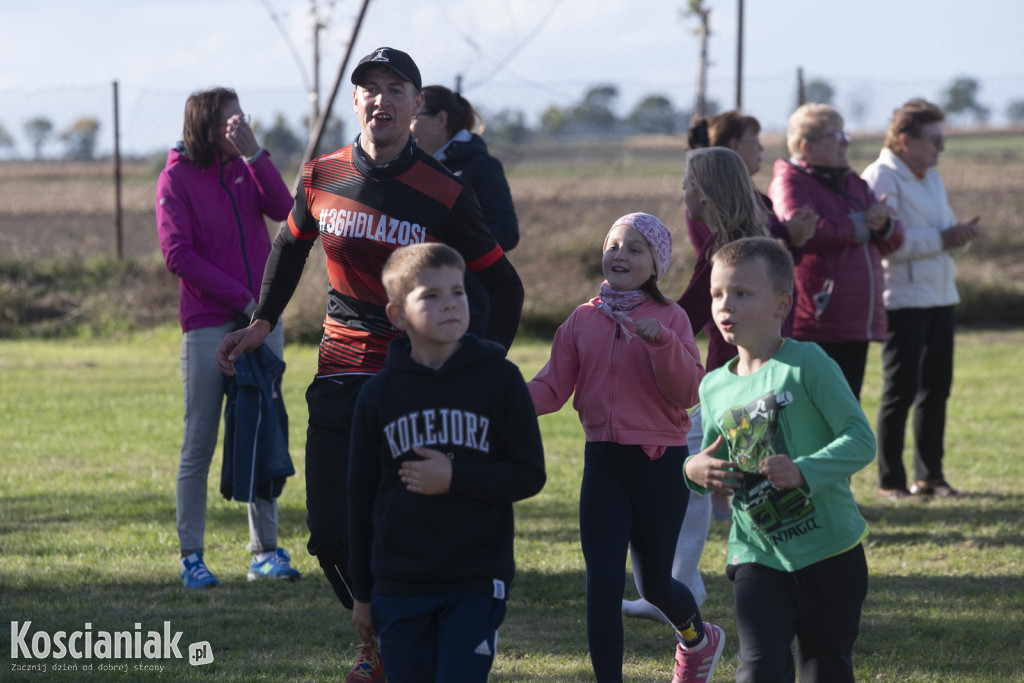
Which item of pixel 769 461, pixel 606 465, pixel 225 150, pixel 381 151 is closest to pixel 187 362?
pixel 225 150

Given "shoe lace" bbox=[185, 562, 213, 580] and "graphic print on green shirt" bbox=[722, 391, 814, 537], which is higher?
"graphic print on green shirt" bbox=[722, 391, 814, 537]

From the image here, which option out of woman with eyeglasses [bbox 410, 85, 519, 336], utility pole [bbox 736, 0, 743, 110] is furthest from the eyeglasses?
utility pole [bbox 736, 0, 743, 110]

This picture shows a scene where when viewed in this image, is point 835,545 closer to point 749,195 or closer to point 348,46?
point 749,195

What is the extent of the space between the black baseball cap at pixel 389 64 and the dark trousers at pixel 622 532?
51.9 inches

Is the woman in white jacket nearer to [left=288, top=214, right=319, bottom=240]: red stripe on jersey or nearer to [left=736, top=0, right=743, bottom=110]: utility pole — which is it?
[left=288, top=214, right=319, bottom=240]: red stripe on jersey

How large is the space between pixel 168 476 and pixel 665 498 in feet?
15.2

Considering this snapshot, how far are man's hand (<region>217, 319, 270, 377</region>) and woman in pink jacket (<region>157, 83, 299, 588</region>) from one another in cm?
72

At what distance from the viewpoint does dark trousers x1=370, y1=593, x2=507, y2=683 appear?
2762 millimetres

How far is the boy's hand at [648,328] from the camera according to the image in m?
3.45

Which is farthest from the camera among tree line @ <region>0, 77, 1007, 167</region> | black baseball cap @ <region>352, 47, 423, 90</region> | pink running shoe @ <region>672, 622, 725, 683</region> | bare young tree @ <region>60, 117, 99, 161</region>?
bare young tree @ <region>60, 117, 99, 161</region>

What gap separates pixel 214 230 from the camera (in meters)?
5.13

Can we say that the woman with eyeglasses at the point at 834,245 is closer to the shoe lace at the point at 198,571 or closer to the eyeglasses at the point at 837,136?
the eyeglasses at the point at 837,136

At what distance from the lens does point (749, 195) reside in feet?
14.6

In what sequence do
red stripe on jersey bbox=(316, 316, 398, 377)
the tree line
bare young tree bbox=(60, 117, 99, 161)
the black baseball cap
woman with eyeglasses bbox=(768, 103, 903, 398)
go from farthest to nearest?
1. bare young tree bbox=(60, 117, 99, 161)
2. the tree line
3. woman with eyeglasses bbox=(768, 103, 903, 398)
4. red stripe on jersey bbox=(316, 316, 398, 377)
5. the black baseball cap
